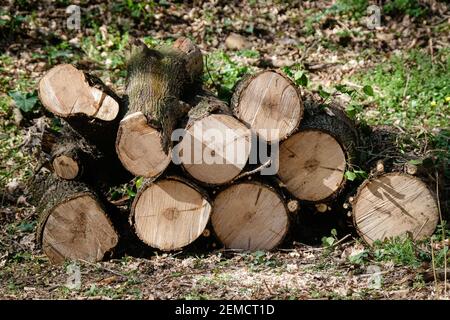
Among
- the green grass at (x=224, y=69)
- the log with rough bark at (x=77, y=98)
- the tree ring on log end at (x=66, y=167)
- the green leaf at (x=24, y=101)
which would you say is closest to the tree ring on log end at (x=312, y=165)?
the log with rough bark at (x=77, y=98)

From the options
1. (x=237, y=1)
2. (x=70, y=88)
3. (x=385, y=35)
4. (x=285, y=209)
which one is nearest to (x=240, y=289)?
(x=285, y=209)

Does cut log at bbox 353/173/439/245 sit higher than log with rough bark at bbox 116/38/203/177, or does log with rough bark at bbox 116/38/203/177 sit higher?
log with rough bark at bbox 116/38/203/177

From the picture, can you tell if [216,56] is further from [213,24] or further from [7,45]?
[7,45]

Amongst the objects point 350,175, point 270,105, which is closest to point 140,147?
point 270,105

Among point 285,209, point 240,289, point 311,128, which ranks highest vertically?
point 311,128

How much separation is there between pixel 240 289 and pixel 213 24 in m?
4.70

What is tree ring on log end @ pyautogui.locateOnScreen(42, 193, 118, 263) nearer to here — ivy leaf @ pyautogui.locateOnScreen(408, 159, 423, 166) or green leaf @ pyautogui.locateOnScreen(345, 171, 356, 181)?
green leaf @ pyautogui.locateOnScreen(345, 171, 356, 181)

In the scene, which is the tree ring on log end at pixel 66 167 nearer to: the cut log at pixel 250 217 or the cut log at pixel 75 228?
the cut log at pixel 75 228

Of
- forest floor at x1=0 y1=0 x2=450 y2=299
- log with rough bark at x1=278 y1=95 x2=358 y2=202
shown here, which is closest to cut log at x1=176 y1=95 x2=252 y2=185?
log with rough bark at x1=278 y1=95 x2=358 y2=202

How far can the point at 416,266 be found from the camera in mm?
4383

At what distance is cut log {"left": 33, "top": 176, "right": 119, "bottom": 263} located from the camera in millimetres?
4793

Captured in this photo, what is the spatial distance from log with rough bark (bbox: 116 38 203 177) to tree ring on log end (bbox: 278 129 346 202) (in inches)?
32.5

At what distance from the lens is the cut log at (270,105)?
4732 mm

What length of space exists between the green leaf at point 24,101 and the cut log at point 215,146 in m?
2.43
